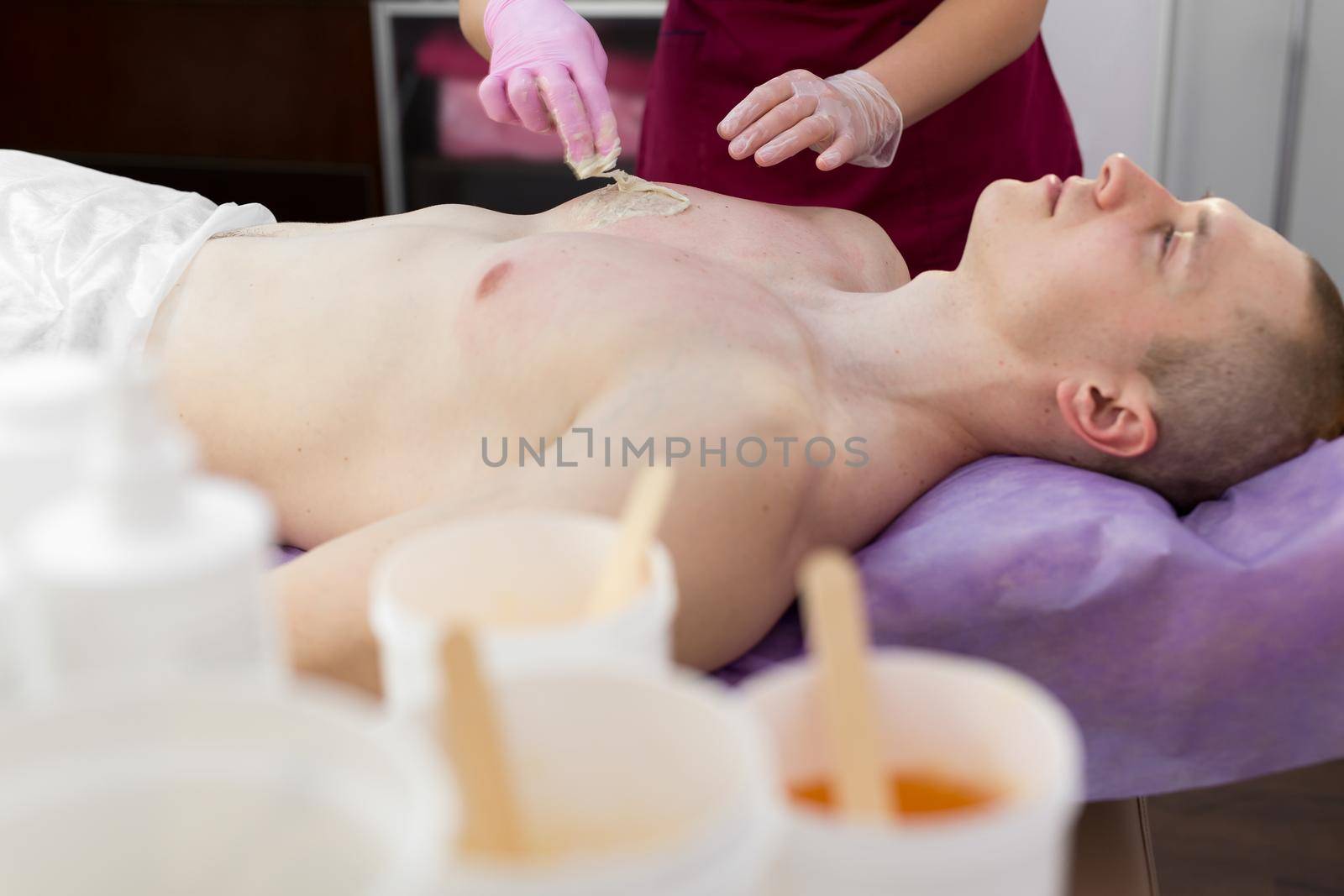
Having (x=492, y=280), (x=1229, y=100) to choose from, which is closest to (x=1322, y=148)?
(x=1229, y=100)

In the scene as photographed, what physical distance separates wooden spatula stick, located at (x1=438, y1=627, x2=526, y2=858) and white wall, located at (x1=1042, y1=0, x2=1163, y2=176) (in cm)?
271

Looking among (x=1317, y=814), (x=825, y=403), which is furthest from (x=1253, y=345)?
(x=1317, y=814)

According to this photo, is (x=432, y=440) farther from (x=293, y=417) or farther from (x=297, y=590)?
(x=297, y=590)

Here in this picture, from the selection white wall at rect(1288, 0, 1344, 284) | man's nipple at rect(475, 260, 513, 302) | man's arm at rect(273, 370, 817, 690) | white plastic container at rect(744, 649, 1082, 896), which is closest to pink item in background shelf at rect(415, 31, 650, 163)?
white wall at rect(1288, 0, 1344, 284)

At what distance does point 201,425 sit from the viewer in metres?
1.44

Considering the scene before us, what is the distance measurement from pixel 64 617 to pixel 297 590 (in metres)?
0.49

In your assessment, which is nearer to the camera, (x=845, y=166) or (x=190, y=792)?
(x=190, y=792)

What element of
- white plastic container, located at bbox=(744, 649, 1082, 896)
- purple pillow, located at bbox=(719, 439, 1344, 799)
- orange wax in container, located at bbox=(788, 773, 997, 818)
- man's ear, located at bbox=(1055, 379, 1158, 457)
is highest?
white plastic container, located at bbox=(744, 649, 1082, 896)

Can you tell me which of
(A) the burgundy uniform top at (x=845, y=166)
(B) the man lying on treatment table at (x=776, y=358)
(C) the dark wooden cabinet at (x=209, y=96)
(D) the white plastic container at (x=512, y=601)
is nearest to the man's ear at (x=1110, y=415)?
(B) the man lying on treatment table at (x=776, y=358)

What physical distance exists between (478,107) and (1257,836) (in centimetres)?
249

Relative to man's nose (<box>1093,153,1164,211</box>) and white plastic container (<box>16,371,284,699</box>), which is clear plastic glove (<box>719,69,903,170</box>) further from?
white plastic container (<box>16,371,284,699</box>)

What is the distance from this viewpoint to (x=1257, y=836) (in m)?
1.91

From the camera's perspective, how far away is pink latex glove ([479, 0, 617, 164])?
158cm

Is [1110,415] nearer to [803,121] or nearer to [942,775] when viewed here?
[803,121]
